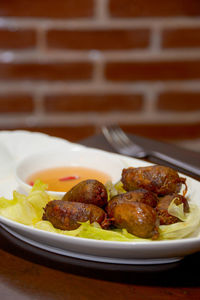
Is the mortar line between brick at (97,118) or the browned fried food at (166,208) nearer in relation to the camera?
the browned fried food at (166,208)

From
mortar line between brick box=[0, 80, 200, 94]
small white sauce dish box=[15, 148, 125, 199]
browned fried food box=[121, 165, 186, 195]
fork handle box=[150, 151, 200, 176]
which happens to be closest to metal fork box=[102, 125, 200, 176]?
fork handle box=[150, 151, 200, 176]

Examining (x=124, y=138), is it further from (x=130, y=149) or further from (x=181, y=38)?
(x=181, y=38)

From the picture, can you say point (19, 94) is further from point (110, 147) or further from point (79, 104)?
point (110, 147)

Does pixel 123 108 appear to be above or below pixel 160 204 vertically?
below

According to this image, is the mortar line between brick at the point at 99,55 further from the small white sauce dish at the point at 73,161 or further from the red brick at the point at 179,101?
the small white sauce dish at the point at 73,161

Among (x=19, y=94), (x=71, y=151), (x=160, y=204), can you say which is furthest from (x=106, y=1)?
(x=160, y=204)

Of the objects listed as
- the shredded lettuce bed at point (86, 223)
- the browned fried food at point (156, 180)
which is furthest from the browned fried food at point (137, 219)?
the browned fried food at point (156, 180)
